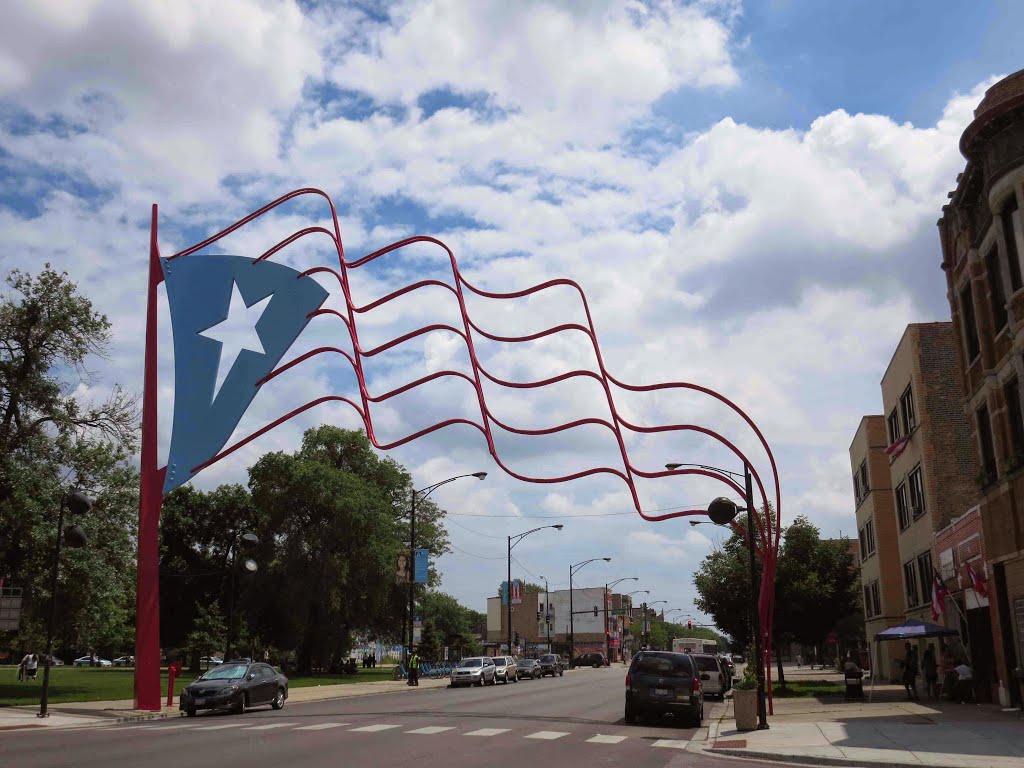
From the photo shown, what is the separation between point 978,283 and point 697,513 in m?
10.8

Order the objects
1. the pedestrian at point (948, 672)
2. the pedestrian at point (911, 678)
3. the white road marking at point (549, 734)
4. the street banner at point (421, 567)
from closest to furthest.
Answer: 1. the white road marking at point (549, 734)
2. the pedestrian at point (948, 672)
3. the pedestrian at point (911, 678)
4. the street banner at point (421, 567)

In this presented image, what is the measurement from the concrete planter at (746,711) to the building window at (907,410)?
21410 mm

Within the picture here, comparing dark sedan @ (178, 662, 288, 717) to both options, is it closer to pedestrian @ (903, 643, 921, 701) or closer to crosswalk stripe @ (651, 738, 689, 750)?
crosswalk stripe @ (651, 738, 689, 750)

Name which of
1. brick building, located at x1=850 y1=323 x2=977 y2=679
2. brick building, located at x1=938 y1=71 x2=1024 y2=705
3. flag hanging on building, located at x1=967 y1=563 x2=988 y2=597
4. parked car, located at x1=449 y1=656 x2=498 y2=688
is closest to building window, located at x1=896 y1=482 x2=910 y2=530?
brick building, located at x1=850 y1=323 x2=977 y2=679

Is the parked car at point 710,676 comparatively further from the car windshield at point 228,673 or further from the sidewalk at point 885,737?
the car windshield at point 228,673

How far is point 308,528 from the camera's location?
59656mm

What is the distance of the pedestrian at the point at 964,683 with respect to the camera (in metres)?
28.8

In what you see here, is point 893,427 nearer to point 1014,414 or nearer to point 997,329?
point 997,329

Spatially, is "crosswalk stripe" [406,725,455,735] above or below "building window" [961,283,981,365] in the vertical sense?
below

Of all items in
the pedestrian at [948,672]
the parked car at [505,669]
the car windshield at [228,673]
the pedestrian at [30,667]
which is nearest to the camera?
the car windshield at [228,673]

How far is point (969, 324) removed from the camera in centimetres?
2823

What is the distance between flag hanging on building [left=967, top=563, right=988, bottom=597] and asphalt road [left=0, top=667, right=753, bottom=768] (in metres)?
10.4

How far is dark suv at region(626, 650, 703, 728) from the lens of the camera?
23.6 meters

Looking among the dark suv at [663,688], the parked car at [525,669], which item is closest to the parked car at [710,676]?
the dark suv at [663,688]
